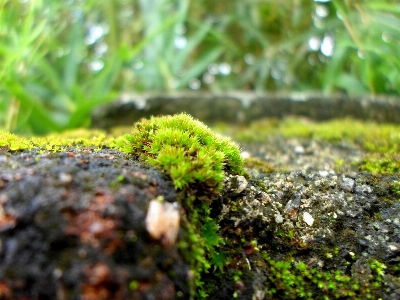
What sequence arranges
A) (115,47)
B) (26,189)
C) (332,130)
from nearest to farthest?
(26,189)
(332,130)
(115,47)

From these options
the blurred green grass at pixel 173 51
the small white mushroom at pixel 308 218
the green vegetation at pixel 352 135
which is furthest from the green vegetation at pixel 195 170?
Result: the blurred green grass at pixel 173 51

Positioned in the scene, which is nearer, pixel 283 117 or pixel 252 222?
pixel 252 222

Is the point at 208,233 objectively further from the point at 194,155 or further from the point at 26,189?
the point at 26,189

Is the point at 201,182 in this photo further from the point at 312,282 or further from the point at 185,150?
the point at 312,282

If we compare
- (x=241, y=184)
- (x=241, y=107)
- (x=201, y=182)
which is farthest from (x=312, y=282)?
(x=241, y=107)

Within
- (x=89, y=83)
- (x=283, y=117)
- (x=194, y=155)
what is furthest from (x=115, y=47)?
(x=194, y=155)

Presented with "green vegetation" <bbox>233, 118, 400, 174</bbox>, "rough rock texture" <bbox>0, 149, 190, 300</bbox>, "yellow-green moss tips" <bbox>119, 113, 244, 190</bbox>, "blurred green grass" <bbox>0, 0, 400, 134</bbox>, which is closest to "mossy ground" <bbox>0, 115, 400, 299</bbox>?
"yellow-green moss tips" <bbox>119, 113, 244, 190</bbox>

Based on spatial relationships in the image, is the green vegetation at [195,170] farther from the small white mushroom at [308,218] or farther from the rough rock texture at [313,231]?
the small white mushroom at [308,218]

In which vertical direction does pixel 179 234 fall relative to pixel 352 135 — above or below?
below
